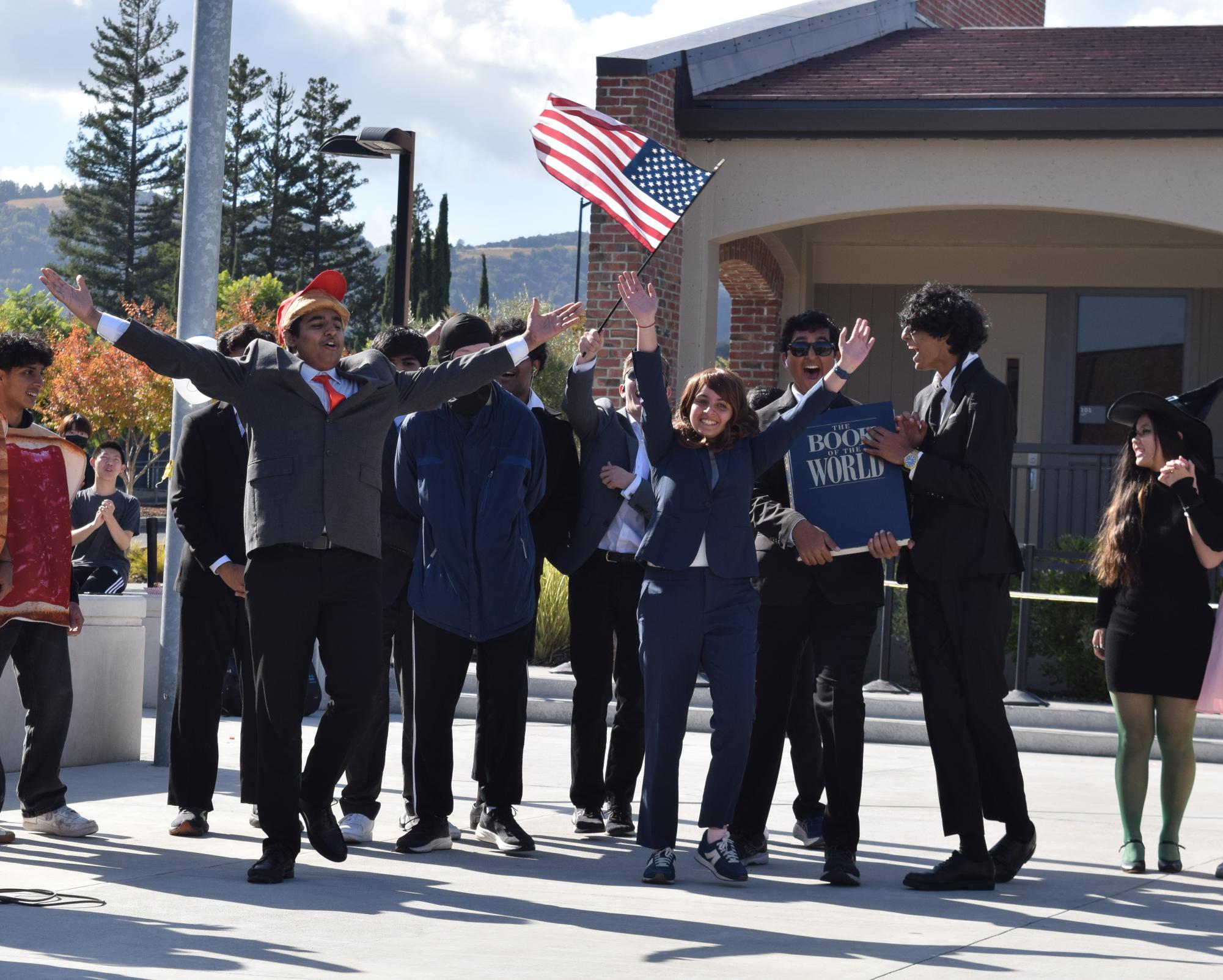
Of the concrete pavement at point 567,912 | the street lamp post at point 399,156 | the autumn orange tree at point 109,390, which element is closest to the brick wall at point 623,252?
the street lamp post at point 399,156

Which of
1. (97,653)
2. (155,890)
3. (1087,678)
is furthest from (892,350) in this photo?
(155,890)

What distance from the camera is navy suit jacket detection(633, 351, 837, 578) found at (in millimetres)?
6387

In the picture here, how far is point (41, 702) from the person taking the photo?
728cm

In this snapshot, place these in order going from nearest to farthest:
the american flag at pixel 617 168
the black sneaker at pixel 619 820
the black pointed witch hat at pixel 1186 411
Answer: the black pointed witch hat at pixel 1186 411
the black sneaker at pixel 619 820
the american flag at pixel 617 168

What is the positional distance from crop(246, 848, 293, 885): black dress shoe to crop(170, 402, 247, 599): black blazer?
4.55ft

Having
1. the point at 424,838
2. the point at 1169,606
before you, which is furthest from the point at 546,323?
the point at 1169,606

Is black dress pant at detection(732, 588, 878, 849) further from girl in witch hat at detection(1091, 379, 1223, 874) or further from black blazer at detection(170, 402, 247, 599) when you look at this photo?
black blazer at detection(170, 402, 247, 599)

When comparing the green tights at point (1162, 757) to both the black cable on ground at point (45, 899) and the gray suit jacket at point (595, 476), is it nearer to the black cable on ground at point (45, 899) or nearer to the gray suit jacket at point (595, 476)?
the gray suit jacket at point (595, 476)

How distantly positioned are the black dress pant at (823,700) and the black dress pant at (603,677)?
0.87 m

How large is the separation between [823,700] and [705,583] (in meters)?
0.69

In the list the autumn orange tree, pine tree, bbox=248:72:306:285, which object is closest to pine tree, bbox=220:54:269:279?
pine tree, bbox=248:72:306:285

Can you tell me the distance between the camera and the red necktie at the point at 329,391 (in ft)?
20.6

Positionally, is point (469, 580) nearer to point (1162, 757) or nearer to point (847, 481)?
point (847, 481)

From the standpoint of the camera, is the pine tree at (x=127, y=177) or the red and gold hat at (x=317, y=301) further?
the pine tree at (x=127, y=177)
